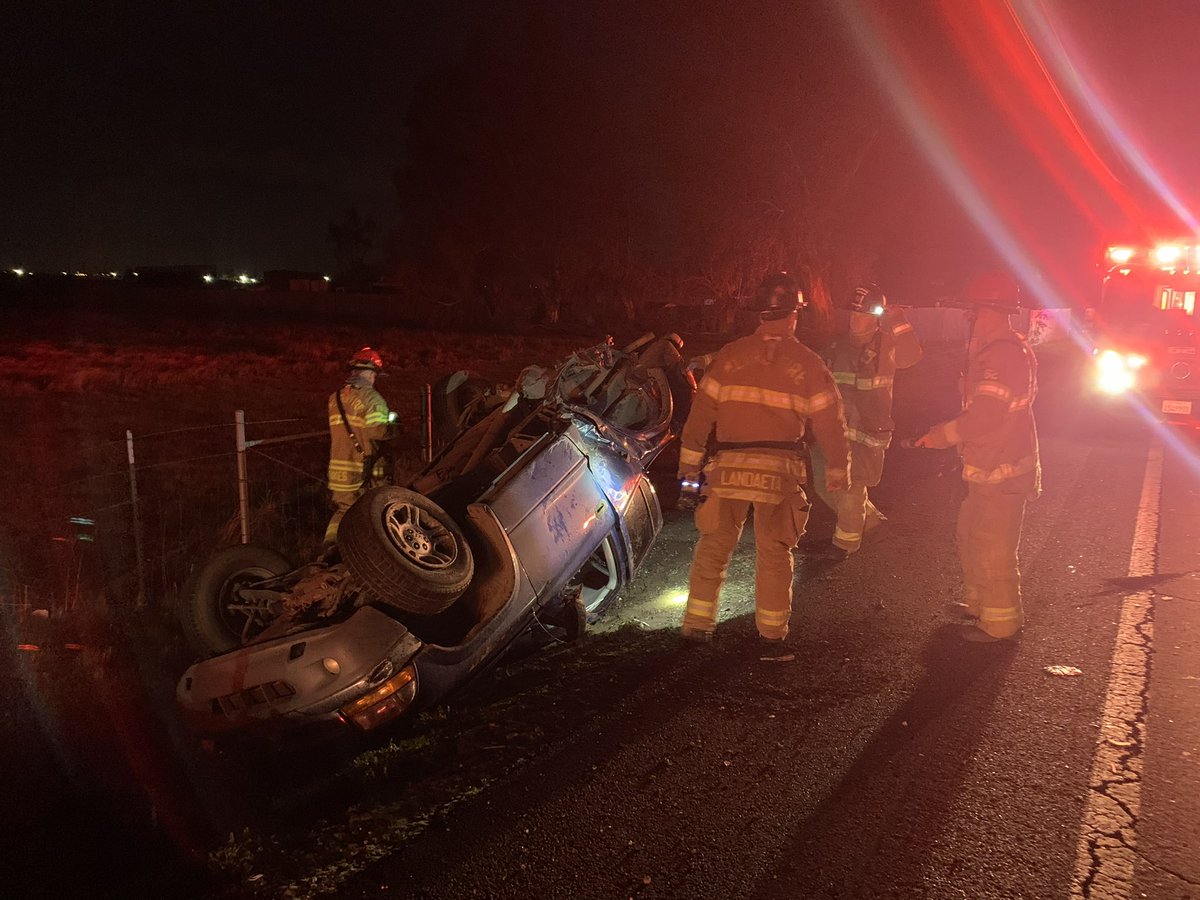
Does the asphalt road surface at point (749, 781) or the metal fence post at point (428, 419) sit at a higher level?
the metal fence post at point (428, 419)

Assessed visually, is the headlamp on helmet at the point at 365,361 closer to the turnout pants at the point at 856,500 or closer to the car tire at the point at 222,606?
the car tire at the point at 222,606

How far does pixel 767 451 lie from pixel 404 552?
6.48 feet

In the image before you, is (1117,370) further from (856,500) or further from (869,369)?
(856,500)

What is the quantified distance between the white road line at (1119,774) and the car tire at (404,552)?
2509 millimetres

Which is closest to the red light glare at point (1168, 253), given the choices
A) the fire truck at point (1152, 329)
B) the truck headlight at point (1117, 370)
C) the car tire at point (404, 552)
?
the fire truck at point (1152, 329)

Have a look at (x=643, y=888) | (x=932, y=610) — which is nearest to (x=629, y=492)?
(x=932, y=610)

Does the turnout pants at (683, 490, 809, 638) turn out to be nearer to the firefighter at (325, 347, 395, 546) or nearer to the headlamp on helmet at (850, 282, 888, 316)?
the firefighter at (325, 347, 395, 546)

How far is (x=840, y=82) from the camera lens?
2911 centimetres

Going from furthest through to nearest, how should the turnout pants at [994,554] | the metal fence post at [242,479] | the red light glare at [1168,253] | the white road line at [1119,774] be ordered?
the red light glare at [1168,253]
the metal fence post at [242,479]
the turnout pants at [994,554]
the white road line at [1119,774]

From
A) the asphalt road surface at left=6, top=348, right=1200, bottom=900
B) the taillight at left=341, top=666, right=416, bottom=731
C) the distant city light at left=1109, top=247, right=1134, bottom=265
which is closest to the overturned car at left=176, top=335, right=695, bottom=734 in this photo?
the taillight at left=341, top=666, right=416, bottom=731

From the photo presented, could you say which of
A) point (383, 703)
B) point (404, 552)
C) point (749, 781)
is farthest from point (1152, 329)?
Answer: point (383, 703)

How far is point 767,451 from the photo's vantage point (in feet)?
15.7

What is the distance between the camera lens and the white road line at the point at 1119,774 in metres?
2.90

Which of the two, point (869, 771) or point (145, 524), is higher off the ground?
point (145, 524)
